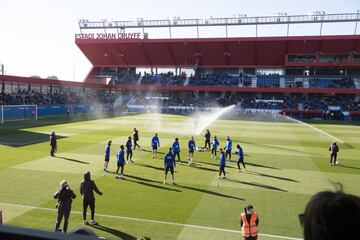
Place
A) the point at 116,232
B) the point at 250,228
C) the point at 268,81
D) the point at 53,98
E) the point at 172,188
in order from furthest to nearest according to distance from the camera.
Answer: the point at 268,81 < the point at 53,98 < the point at 172,188 < the point at 116,232 < the point at 250,228

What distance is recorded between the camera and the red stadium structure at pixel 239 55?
70625 mm

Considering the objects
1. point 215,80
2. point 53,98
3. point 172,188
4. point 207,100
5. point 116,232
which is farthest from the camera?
point 215,80

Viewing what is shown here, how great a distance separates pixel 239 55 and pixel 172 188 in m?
63.3

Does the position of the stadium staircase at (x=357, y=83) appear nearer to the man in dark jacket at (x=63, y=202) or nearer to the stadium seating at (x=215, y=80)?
the stadium seating at (x=215, y=80)

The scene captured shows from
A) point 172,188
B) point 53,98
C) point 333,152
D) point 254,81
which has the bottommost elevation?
point 172,188

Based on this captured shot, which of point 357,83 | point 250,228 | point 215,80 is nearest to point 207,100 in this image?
point 215,80

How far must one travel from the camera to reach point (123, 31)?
264ft

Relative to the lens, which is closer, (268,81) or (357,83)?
(357,83)

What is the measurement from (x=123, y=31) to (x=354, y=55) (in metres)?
49.2

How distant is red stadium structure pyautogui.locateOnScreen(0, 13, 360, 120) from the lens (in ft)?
232

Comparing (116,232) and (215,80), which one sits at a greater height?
(215,80)

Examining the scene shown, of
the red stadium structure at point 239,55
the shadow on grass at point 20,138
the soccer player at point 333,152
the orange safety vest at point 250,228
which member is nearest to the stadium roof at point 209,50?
the red stadium structure at point 239,55

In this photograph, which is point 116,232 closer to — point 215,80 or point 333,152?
point 333,152

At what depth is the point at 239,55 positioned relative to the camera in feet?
252
